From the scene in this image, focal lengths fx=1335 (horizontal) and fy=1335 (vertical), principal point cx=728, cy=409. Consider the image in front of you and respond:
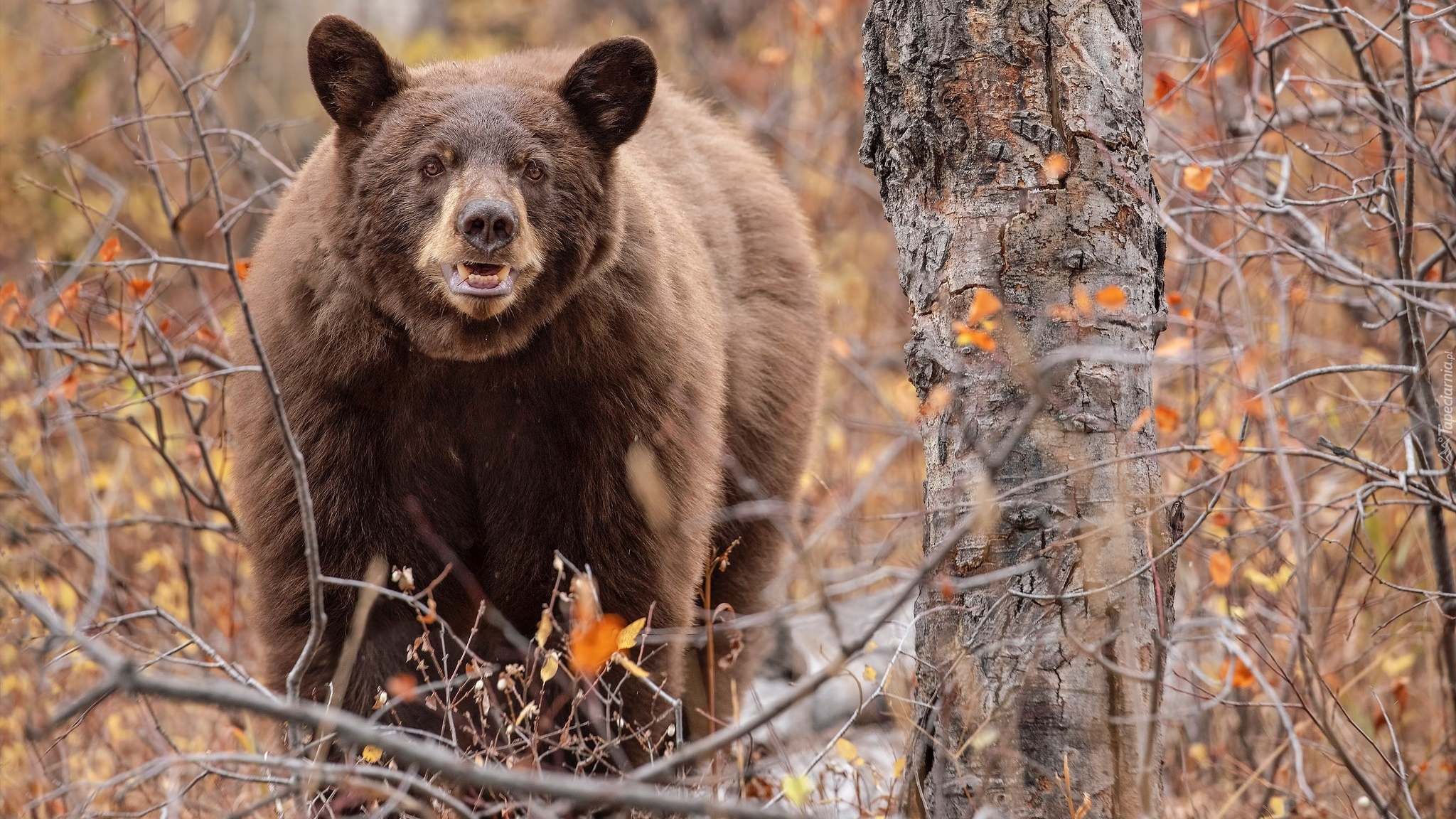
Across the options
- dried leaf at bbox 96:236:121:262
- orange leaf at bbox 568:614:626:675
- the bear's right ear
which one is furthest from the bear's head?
orange leaf at bbox 568:614:626:675

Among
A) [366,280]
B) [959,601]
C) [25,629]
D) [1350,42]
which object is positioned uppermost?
[1350,42]

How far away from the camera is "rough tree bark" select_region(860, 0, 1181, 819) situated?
9.55 feet

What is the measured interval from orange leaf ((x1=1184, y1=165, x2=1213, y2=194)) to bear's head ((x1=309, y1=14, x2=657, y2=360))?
1.50 metres

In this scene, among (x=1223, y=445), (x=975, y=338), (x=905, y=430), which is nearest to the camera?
(x=1223, y=445)

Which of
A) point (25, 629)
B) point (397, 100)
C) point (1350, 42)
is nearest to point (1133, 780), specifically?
point (1350, 42)

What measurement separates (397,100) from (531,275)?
26.9 inches

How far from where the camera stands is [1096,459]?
294 cm

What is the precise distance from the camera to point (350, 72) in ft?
11.9

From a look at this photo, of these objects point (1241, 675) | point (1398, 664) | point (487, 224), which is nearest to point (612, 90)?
point (487, 224)

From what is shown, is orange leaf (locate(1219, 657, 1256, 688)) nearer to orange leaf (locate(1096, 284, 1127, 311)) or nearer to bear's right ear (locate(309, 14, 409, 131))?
orange leaf (locate(1096, 284, 1127, 311))

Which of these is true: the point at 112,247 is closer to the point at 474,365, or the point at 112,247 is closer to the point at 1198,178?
the point at 474,365

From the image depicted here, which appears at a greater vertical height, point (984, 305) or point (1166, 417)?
point (984, 305)

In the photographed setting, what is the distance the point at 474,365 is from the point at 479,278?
325mm

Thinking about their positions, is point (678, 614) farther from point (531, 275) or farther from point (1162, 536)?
point (1162, 536)
